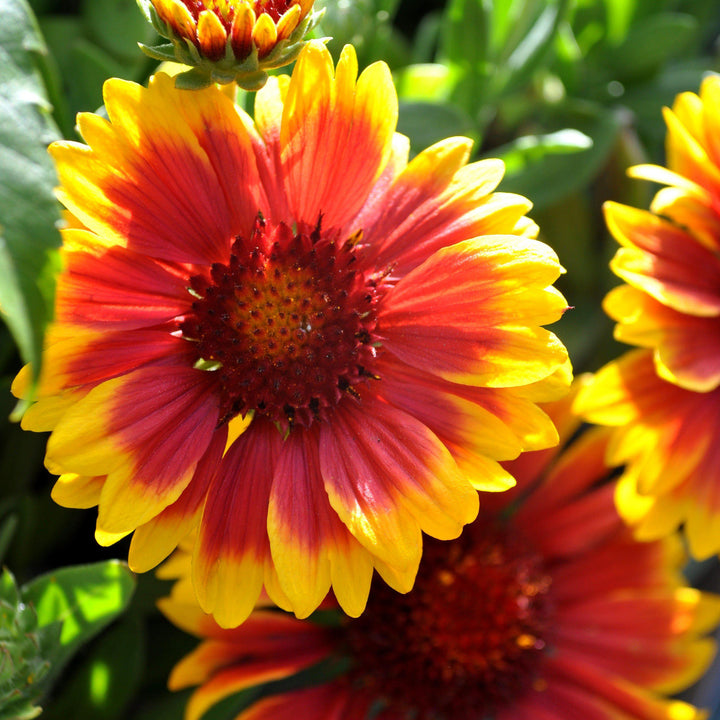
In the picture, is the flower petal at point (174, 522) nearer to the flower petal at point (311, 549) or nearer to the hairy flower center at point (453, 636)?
the flower petal at point (311, 549)

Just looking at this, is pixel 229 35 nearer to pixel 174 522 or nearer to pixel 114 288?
pixel 114 288

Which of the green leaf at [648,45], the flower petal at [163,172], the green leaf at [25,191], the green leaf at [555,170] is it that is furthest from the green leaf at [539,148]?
the green leaf at [25,191]

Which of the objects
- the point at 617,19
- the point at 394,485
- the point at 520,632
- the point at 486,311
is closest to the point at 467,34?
the point at 617,19

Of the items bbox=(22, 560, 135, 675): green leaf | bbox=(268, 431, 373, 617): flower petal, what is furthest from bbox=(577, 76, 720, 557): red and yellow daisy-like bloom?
bbox=(22, 560, 135, 675): green leaf

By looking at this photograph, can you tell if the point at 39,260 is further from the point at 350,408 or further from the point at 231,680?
the point at 231,680

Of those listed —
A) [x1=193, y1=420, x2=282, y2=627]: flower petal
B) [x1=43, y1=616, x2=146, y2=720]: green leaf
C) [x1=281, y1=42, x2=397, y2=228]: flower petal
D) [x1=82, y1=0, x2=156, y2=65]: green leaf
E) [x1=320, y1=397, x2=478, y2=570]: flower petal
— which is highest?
[x1=281, y1=42, x2=397, y2=228]: flower petal

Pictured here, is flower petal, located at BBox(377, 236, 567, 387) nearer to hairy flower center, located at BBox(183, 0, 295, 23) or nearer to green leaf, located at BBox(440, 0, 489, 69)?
hairy flower center, located at BBox(183, 0, 295, 23)

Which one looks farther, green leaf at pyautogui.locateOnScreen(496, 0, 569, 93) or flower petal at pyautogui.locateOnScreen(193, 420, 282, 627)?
green leaf at pyautogui.locateOnScreen(496, 0, 569, 93)
